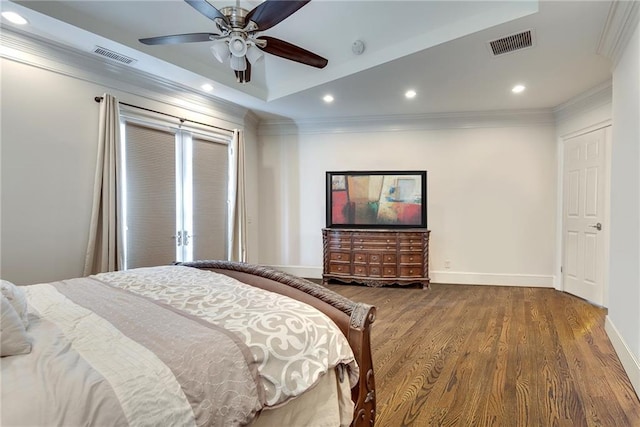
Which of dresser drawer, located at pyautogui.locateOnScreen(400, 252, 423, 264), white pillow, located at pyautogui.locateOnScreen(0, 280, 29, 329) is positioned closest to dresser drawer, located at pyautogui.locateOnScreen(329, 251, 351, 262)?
dresser drawer, located at pyautogui.locateOnScreen(400, 252, 423, 264)

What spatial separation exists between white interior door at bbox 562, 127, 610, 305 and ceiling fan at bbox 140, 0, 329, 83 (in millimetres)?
3925

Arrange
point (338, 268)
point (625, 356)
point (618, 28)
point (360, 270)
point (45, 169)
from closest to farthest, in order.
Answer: point (625, 356)
point (618, 28)
point (45, 169)
point (360, 270)
point (338, 268)

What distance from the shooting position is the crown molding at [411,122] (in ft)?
17.4

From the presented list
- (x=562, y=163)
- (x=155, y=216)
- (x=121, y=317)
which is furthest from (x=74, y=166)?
(x=562, y=163)

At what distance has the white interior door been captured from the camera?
14.2ft

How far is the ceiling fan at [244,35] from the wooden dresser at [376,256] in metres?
3.08

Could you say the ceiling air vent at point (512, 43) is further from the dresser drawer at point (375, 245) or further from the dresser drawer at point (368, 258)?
the dresser drawer at point (368, 258)

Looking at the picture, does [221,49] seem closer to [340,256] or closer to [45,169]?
[45,169]

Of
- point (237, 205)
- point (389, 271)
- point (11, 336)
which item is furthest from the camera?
point (389, 271)

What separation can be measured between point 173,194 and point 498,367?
3939 millimetres

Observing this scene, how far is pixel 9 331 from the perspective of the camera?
Answer: 40.8 inches

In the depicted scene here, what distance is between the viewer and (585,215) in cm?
462

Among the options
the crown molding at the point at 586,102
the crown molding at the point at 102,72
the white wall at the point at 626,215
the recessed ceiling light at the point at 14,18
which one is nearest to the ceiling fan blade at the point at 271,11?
the recessed ceiling light at the point at 14,18

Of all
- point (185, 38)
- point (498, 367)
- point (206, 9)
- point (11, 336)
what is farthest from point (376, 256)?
point (11, 336)
